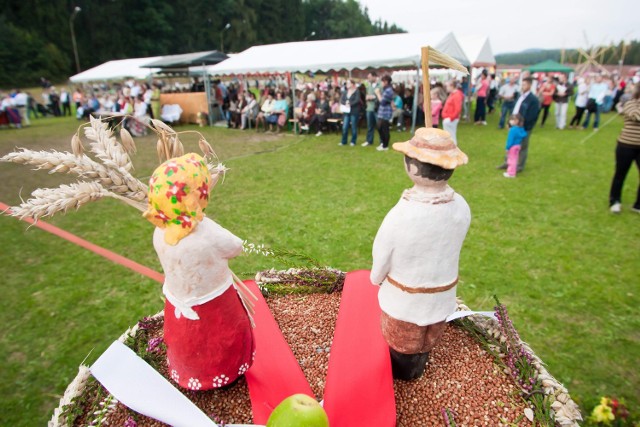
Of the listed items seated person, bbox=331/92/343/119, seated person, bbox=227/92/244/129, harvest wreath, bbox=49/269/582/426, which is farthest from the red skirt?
seated person, bbox=227/92/244/129

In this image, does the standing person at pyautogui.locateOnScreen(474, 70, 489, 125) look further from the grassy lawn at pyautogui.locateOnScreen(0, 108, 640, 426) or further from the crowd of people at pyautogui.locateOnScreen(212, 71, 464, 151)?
the grassy lawn at pyautogui.locateOnScreen(0, 108, 640, 426)

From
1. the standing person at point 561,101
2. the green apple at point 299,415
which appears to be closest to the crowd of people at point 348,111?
the standing person at point 561,101

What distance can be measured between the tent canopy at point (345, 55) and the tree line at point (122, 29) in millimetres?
27283

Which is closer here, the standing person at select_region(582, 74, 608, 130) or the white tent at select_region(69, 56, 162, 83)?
the standing person at select_region(582, 74, 608, 130)

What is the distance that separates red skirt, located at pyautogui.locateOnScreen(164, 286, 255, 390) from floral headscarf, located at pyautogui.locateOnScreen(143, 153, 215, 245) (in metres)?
0.45

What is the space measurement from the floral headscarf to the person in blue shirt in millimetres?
6768

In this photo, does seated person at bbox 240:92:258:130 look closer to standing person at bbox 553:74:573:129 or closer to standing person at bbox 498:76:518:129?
standing person at bbox 498:76:518:129

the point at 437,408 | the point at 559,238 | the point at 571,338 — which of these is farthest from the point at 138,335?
the point at 559,238

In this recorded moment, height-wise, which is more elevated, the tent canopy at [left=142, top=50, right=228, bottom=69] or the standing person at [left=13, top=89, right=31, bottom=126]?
the tent canopy at [left=142, top=50, right=228, bottom=69]

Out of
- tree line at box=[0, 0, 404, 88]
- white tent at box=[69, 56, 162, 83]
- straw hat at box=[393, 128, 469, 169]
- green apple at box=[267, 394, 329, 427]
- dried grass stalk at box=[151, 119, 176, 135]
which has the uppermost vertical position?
tree line at box=[0, 0, 404, 88]

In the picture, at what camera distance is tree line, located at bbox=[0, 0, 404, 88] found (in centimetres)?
3372

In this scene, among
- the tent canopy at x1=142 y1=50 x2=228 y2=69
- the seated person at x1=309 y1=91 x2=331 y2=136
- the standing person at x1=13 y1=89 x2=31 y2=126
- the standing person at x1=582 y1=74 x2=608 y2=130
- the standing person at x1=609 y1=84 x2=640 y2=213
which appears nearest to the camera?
the standing person at x1=609 y1=84 x2=640 y2=213

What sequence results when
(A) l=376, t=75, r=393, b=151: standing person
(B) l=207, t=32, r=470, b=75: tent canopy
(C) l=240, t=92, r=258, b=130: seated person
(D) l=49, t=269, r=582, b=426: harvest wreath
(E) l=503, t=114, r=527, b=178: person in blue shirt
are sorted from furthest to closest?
1. (C) l=240, t=92, r=258, b=130: seated person
2. (B) l=207, t=32, r=470, b=75: tent canopy
3. (A) l=376, t=75, r=393, b=151: standing person
4. (E) l=503, t=114, r=527, b=178: person in blue shirt
5. (D) l=49, t=269, r=582, b=426: harvest wreath

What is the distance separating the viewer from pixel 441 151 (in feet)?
5.78
